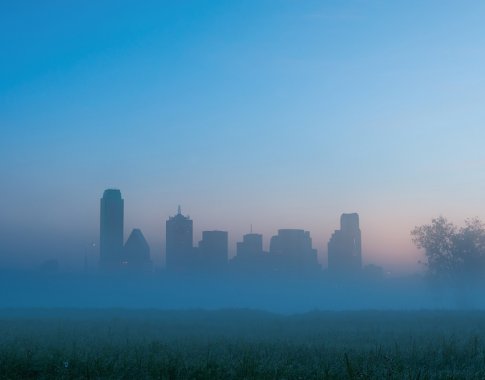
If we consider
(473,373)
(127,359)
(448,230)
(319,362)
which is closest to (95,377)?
(127,359)

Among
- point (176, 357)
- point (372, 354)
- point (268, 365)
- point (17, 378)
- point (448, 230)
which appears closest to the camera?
point (17, 378)

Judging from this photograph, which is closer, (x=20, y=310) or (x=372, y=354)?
(x=372, y=354)

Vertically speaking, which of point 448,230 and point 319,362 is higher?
point 448,230

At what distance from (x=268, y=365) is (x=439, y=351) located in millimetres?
6581

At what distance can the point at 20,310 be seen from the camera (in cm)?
9138

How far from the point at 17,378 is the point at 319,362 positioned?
8385 millimetres

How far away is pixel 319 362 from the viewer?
1645cm

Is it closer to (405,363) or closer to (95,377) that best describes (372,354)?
(405,363)

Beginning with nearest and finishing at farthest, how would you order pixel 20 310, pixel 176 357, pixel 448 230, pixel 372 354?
1. pixel 176 357
2. pixel 372 354
3. pixel 448 230
4. pixel 20 310

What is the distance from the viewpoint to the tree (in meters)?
81.0

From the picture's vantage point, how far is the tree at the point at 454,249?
81000 mm

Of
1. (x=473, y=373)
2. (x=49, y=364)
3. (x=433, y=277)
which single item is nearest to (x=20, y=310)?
(x=433, y=277)

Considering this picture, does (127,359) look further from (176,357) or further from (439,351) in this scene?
(439,351)

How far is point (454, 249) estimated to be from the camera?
81500 mm
